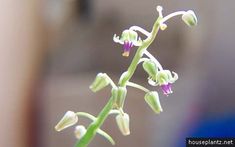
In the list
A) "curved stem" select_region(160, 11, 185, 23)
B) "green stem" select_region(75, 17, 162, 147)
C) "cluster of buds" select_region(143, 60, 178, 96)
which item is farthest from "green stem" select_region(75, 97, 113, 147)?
"curved stem" select_region(160, 11, 185, 23)

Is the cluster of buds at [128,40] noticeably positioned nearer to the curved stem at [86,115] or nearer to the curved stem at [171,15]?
the curved stem at [171,15]

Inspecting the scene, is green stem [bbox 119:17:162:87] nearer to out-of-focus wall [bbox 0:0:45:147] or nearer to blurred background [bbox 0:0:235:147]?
blurred background [bbox 0:0:235:147]

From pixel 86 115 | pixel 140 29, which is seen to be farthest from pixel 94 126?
pixel 140 29

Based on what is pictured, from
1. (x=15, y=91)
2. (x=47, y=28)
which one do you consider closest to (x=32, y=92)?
(x=15, y=91)

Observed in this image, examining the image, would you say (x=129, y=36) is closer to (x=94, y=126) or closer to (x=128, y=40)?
(x=128, y=40)

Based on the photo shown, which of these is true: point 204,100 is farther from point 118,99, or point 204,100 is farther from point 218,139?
point 118,99

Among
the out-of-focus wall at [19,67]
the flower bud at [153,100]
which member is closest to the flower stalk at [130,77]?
the flower bud at [153,100]
